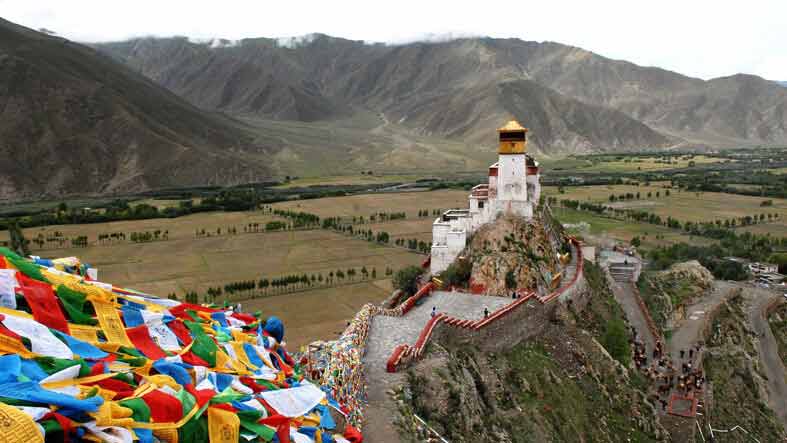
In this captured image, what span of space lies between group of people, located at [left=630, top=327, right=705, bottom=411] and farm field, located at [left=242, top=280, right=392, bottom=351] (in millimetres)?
14092

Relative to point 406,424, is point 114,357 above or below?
above

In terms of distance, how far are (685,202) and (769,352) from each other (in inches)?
2081

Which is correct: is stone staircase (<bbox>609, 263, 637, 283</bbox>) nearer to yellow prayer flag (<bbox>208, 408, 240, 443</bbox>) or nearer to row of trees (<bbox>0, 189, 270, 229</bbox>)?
yellow prayer flag (<bbox>208, 408, 240, 443</bbox>)

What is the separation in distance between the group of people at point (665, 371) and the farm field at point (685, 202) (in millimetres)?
47558

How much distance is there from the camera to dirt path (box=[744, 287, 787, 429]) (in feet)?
103

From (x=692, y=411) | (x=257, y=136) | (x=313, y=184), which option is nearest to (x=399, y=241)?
(x=692, y=411)

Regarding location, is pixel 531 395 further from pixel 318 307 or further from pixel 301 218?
pixel 301 218

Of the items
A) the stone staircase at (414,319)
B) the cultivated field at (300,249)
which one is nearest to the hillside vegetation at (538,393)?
the stone staircase at (414,319)

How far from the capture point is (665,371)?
90.6 feet

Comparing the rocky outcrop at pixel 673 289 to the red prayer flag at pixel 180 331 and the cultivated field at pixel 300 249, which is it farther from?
the red prayer flag at pixel 180 331

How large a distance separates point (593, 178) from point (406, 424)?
110219mm

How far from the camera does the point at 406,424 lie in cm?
1284

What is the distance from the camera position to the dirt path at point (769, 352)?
31.3 metres

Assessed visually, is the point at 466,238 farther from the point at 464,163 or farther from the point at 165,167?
the point at 464,163
